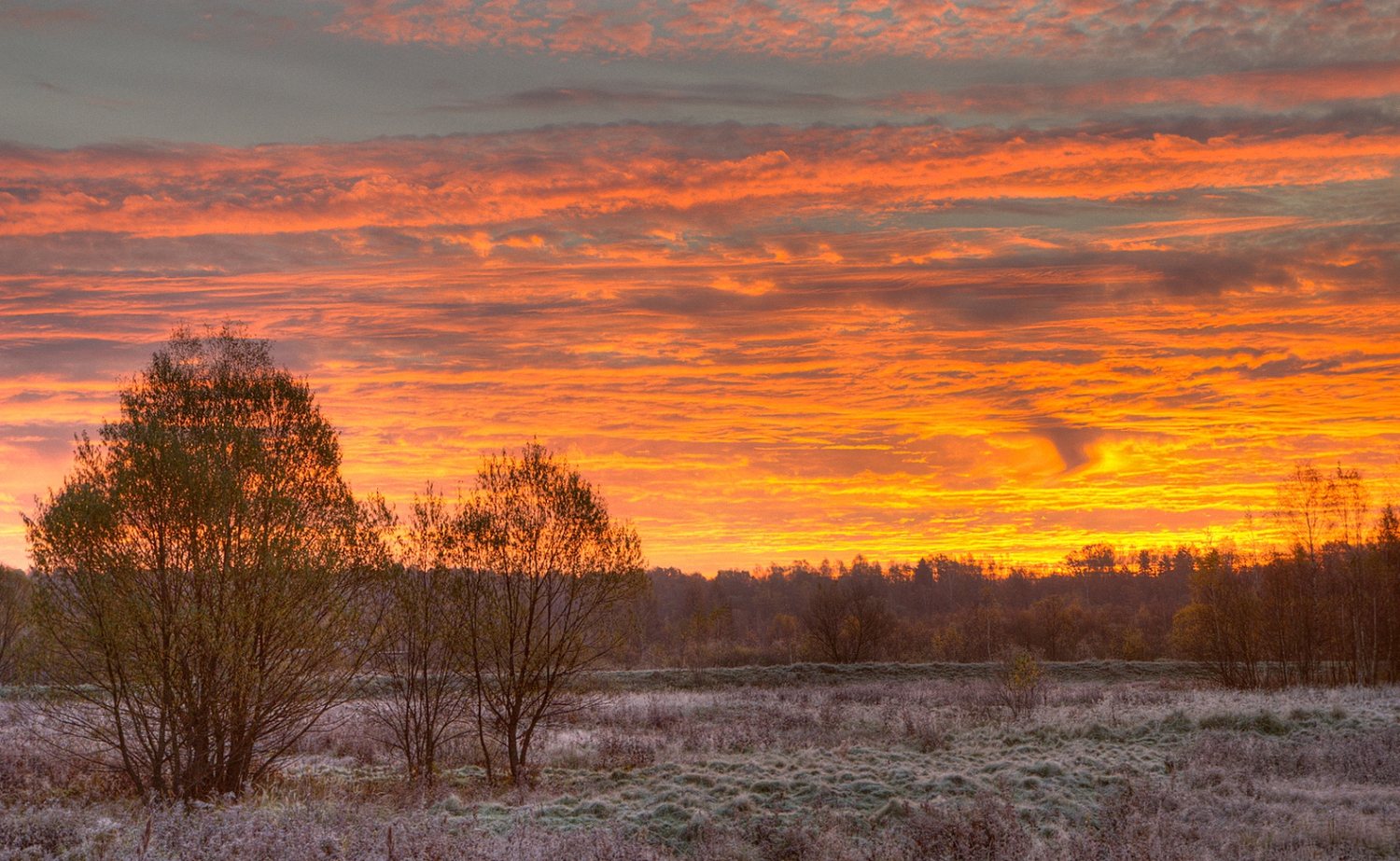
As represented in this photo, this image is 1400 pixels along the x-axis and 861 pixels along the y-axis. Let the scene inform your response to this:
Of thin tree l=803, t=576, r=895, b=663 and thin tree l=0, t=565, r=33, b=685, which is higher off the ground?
thin tree l=0, t=565, r=33, b=685

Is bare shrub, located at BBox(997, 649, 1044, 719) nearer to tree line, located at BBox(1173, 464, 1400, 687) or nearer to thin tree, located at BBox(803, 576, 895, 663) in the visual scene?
tree line, located at BBox(1173, 464, 1400, 687)

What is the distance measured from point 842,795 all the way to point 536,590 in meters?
10.8

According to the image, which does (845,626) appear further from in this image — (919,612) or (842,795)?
(919,612)

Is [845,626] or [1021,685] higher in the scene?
[1021,685]

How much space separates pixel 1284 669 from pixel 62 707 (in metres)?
52.5

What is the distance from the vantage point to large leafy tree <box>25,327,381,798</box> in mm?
17922

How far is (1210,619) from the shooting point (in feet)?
147

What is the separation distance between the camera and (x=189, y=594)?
60.9ft

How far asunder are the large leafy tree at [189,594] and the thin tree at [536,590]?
12.9ft

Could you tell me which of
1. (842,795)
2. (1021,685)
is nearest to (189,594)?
(842,795)

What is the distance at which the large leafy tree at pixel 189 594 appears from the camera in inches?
706

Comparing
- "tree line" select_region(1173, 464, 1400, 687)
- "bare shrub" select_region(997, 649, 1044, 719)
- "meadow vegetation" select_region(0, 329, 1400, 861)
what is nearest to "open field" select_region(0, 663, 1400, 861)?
"meadow vegetation" select_region(0, 329, 1400, 861)

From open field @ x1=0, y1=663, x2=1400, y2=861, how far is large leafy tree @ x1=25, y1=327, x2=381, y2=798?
1.55 metres

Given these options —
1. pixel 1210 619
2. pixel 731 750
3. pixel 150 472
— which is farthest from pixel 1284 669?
pixel 150 472
